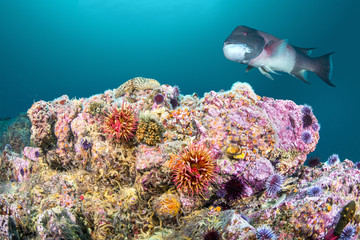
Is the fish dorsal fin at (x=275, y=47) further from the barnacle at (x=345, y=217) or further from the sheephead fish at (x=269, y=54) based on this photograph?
the barnacle at (x=345, y=217)

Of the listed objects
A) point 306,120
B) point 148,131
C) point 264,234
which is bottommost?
point 264,234

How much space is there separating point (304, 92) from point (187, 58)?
8774 cm

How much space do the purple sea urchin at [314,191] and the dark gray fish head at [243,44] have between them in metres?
2.77

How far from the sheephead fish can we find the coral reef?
1.34 m

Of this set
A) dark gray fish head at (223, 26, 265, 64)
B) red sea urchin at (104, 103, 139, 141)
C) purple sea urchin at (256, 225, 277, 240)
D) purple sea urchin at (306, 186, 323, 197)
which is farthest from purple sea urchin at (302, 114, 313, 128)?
red sea urchin at (104, 103, 139, 141)

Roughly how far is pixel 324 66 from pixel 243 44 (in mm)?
2143

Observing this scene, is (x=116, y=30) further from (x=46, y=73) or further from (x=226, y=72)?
(x=226, y=72)

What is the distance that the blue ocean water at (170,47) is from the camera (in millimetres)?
62688

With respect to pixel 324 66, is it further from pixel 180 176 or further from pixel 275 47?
pixel 180 176

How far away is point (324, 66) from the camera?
14.2 feet

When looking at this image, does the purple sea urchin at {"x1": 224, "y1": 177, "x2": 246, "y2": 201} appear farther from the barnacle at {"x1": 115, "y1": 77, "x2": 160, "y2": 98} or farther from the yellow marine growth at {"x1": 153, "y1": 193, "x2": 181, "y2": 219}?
the barnacle at {"x1": 115, "y1": 77, "x2": 160, "y2": 98}

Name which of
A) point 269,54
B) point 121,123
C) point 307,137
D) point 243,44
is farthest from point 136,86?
point 307,137

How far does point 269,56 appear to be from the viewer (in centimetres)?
406

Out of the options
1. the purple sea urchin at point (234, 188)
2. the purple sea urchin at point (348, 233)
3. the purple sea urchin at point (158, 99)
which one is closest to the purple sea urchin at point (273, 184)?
the purple sea urchin at point (234, 188)
